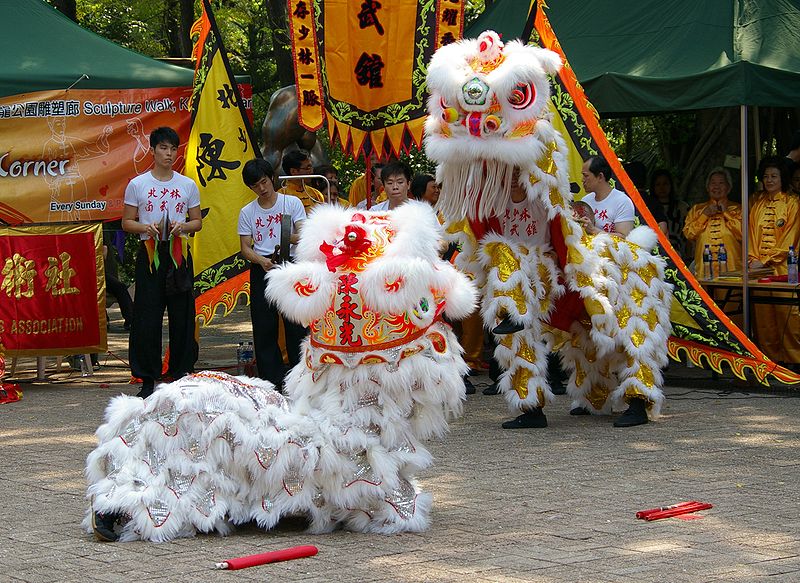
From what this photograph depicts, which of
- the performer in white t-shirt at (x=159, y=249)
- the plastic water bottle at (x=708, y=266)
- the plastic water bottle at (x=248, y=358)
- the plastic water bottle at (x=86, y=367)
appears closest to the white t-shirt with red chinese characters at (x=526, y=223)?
the performer in white t-shirt at (x=159, y=249)

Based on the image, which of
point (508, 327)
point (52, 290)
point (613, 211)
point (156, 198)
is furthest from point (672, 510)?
point (52, 290)

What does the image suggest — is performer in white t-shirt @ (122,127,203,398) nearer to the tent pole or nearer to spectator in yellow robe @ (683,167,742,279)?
the tent pole

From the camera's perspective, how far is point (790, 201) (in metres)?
10.6

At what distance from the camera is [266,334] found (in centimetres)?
934

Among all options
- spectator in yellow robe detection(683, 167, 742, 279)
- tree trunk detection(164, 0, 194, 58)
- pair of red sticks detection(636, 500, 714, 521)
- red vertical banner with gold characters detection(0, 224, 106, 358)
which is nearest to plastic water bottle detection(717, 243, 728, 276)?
spectator in yellow robe detection(683, 167, 742, 279)

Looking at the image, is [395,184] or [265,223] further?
[265,223]

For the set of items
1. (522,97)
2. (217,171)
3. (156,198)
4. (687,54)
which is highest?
(687,54)

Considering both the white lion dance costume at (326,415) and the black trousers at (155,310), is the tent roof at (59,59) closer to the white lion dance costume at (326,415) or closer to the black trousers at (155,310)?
the black trousers at (155,310)

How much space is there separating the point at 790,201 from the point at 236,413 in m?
6.70

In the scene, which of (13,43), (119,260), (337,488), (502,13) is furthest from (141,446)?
(119,260)

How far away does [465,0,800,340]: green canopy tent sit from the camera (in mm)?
9773

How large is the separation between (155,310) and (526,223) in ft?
9.83

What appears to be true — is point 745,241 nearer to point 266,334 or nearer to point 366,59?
point 366,59

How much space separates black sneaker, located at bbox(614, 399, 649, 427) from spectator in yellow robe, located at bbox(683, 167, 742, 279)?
295 cm
